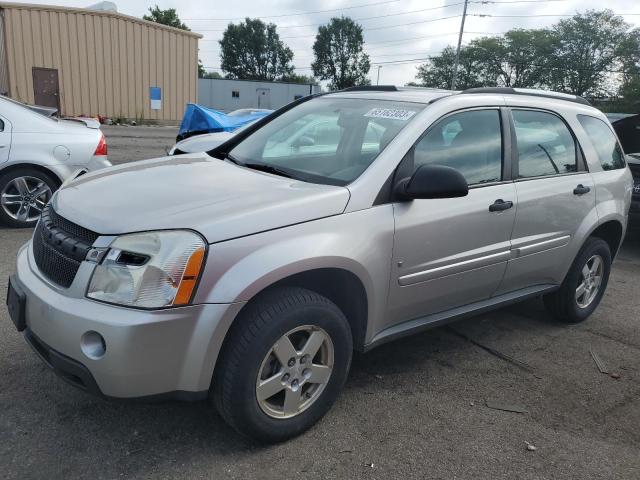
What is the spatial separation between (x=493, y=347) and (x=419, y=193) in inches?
65.9

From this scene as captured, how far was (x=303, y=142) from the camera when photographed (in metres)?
3.63

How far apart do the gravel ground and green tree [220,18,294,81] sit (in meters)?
92.5

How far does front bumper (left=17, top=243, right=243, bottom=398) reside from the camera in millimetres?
2230

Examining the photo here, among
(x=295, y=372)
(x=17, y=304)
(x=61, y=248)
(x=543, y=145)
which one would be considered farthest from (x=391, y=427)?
(x=543, y=145)

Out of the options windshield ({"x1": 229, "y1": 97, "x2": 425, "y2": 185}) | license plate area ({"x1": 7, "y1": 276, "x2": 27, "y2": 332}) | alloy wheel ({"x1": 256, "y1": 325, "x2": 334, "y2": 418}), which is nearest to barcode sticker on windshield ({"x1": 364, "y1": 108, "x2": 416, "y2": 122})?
windshield ({"x1": 229, "y1": 97, "x2": 425, "y2": 185})

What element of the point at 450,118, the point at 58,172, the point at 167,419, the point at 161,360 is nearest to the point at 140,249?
the point at 161,360

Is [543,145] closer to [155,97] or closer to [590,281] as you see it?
[590,281]

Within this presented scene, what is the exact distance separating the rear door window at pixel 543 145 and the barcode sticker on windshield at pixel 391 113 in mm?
896

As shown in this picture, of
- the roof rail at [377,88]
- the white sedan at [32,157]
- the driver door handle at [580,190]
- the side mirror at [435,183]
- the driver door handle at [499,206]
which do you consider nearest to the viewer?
the side mirror at [435,183]

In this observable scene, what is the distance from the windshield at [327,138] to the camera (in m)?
3.10

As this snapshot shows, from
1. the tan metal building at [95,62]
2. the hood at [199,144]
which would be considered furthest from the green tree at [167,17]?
the hood at [199,144]

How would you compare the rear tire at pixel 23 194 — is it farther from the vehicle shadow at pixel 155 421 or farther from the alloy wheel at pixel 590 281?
the alloy wheel at pixel 590 281

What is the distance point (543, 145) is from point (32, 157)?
522 centimetres

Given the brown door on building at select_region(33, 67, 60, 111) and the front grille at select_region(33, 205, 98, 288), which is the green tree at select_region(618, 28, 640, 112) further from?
the front grille at select_region(33, 205, 98, 288)
